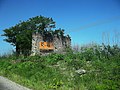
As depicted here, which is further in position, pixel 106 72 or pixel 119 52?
pixel 119 52

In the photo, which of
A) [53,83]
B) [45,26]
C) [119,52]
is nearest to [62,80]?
[53,83]

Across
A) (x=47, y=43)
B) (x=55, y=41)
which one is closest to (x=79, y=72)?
(x=47, y=43)

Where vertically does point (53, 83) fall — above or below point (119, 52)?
below

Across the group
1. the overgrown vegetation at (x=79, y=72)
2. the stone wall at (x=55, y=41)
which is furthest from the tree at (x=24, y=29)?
the overgrown vegetation at (x=79, y=72)

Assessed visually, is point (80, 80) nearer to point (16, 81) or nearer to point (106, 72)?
point (106, 72)

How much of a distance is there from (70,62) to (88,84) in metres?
4.31

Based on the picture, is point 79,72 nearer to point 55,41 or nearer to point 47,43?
point 47,43

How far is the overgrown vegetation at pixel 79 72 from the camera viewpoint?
10.3 meters

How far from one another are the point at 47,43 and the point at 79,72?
16.0 m

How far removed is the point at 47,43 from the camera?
28.2 metres

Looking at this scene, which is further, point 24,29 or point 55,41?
point 24,29

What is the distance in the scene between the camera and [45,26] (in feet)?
118

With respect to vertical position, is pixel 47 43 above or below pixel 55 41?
below

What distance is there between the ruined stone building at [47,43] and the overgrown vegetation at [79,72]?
1014 cm
